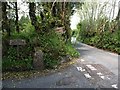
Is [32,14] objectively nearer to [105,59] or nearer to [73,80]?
[105,59]

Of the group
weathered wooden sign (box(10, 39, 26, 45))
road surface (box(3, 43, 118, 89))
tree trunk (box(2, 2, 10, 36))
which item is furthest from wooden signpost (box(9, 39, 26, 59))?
road surface (box(3, 43, 118, 89))

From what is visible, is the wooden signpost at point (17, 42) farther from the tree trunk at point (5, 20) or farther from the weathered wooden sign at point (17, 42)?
the tree trunk at point (5, 20)

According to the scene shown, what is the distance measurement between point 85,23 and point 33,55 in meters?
27.0

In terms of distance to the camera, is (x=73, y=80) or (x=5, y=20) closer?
(x=73, y=80)

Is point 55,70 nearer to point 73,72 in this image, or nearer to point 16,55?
point 73,72

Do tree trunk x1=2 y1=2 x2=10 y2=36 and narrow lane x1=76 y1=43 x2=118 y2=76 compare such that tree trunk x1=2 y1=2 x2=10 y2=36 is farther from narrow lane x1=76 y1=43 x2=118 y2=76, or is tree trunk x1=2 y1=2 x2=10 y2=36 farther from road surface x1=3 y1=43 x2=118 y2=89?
narrow lane x1=76 y1=43 x2=118 y2=76

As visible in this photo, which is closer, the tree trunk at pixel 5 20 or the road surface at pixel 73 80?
the road surface at pixel 73 80

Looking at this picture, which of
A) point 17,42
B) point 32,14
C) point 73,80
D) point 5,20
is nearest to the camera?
point 73,80

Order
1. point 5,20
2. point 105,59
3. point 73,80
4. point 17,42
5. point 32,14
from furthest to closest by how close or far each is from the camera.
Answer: point 105,59, point 32,14, point 5,20, point 17,42, point 73,80

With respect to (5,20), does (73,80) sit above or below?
below

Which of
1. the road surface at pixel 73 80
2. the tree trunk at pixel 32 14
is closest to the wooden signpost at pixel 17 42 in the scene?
the tree trunk at pixel 32 14

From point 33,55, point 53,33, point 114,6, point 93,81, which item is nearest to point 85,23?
point 114,6

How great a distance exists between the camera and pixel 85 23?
36812 mm

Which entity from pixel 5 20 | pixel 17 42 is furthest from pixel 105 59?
pixel 5 20
